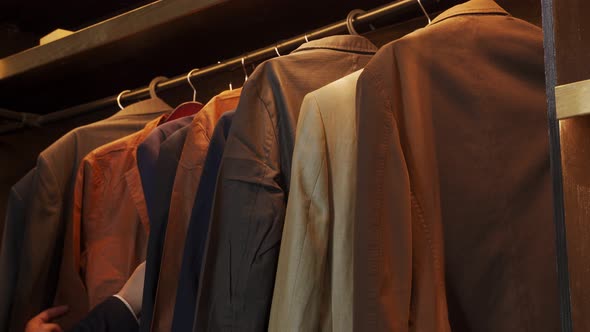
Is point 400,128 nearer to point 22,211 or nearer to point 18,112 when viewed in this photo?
point 22,211

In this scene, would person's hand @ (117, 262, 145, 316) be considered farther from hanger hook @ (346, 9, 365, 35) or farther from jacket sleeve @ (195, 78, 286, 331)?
hanger hook @ (346, 9, 365, 35)

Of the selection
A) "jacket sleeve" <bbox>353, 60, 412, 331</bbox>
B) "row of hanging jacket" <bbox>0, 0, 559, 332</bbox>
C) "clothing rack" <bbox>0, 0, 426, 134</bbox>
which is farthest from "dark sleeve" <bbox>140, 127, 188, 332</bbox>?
"jacket sleeve" <bbox>353, 60, 412, 331</bbox>

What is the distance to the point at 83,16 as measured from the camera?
252cm

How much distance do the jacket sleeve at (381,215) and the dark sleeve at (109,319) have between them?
642 millimetres

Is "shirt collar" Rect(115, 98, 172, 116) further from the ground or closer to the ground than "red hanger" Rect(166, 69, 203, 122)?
further from the ground

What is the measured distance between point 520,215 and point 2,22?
2016 millimetres

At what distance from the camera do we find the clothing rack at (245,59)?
4.62ft

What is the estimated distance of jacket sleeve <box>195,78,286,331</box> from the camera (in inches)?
47.1

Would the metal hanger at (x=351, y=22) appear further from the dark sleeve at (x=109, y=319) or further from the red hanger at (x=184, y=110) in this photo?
the dark sleeve at (x=109, y=319)

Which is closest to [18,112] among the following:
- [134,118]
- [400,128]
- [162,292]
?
[134,118]

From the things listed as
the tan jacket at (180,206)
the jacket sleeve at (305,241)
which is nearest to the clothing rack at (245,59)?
the tan jacket at (180,206)

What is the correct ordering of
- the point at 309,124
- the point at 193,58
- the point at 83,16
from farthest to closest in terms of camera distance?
the point at 83,16, the point at 193,58, the point at 309,124

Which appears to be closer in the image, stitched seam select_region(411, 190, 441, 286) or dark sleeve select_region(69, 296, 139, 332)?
stitched seam select_region(411, 190, 441, 286)

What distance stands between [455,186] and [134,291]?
0.72 m
